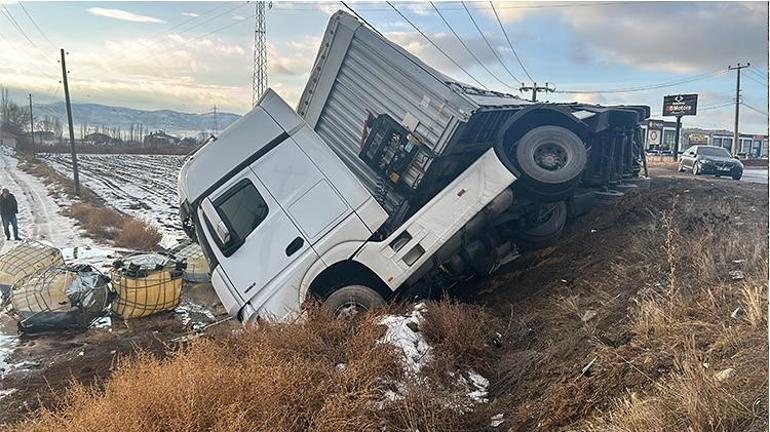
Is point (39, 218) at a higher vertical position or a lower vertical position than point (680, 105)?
lower

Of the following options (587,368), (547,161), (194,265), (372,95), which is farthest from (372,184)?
(194,265)

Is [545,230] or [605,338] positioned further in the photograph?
[545,230]

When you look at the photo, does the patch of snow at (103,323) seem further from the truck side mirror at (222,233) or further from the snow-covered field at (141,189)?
the snow-covered field at (141,189)

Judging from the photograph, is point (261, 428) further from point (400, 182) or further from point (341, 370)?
point (400, 182)

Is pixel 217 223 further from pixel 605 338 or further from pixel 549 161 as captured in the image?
pixel 605 338

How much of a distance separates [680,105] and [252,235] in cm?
1936

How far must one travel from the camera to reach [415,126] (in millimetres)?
5363

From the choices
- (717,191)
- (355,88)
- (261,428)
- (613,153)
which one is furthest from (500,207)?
(717,191)

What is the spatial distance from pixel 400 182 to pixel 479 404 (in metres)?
2.54

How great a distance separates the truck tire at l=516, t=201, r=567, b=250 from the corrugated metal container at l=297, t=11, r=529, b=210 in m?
1.28

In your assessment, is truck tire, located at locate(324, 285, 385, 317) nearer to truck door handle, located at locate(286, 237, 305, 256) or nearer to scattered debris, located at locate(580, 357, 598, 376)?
truck door handle, located at locate(286, 237, 305, 256)

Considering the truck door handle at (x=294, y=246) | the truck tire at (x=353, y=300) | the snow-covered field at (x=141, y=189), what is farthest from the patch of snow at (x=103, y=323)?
the snow-covered field at (x=141, y=189)

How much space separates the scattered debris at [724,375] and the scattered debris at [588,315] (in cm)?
147

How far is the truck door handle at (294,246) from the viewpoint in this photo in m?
5.13
